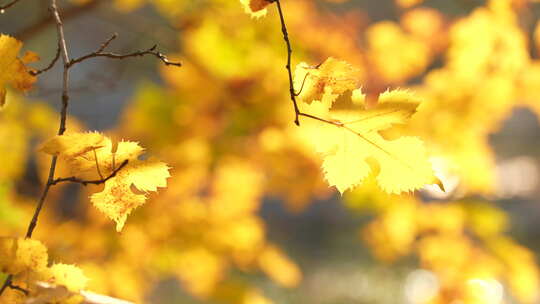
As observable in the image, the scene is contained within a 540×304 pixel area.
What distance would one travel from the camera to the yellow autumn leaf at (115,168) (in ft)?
1.41

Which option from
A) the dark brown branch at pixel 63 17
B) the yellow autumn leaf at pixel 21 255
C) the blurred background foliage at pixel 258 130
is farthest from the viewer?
the blurred background foliage at pixel 258 130

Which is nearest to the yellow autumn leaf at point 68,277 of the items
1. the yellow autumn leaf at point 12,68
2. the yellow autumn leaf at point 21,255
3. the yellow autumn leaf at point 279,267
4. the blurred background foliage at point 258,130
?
the yellow autumn leaf at point 21,255

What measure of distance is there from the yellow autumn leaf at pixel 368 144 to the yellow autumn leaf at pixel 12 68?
22 cm

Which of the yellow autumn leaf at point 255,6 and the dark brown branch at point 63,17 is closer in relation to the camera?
the yellow autumn leaf at point 255,6

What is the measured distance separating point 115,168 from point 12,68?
0.12m

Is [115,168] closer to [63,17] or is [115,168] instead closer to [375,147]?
[375,147]

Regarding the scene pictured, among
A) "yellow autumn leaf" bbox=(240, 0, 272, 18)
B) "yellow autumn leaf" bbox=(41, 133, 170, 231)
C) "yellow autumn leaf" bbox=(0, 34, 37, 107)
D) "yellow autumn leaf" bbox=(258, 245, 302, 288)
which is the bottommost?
"yellow autumn leaf" bbox=(41, 133, 170, 231)

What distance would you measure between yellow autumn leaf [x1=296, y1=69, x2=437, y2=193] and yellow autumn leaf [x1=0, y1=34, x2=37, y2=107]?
0.22m

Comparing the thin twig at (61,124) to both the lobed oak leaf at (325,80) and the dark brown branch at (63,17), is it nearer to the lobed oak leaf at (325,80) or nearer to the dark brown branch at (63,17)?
the lobed oak leaf at (325,80)

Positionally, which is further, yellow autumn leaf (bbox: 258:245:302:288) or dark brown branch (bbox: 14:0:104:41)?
A: yellow autumn leaf (bbox: 258:245:302:288)

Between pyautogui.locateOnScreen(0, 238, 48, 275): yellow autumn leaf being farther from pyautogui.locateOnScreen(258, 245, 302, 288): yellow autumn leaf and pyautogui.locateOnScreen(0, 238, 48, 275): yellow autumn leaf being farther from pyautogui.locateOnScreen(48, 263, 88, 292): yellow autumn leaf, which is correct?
pyautogui.locateOnScreen(258, 245, 302, 288): yellow autumn leaf

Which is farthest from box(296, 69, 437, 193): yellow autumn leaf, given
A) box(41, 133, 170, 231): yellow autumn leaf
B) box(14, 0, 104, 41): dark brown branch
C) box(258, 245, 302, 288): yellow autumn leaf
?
box(258, 245, 302, 288): yellow autumn leaf

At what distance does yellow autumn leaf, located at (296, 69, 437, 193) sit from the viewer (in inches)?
17.7

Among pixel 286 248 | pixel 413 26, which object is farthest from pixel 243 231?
pixel 286 248
